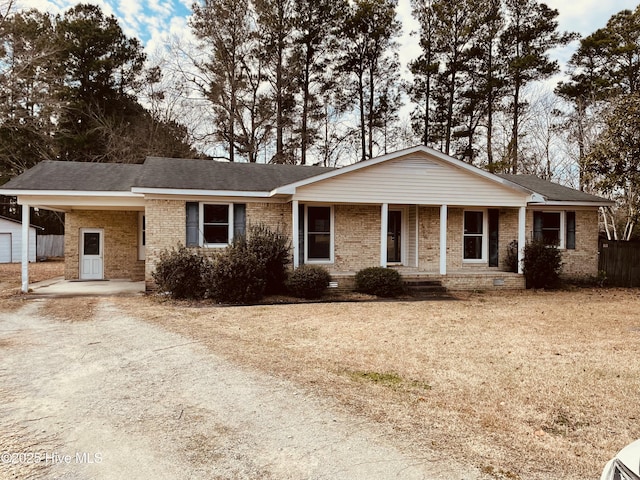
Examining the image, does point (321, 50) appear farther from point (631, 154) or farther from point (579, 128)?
point (631, 154)

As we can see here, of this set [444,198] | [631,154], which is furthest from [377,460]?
[631,154]

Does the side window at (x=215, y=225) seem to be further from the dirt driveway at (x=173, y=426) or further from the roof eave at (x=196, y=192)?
the dirt driveway at (x=173, y=426)

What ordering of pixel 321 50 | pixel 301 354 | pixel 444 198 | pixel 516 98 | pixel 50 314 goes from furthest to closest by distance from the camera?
pixel 321 50
pixel 516 98
pixel 444 198
pixel 50 314
pixel 301 354

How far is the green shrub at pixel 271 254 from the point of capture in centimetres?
1195

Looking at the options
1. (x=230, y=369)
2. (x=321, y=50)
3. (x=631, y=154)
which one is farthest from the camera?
(x=321, y=50)

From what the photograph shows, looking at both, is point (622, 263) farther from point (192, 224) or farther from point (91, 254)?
point (91, 254)

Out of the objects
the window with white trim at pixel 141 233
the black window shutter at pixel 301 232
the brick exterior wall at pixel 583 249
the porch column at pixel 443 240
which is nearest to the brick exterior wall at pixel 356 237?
the black window shutter at pixel 301 232

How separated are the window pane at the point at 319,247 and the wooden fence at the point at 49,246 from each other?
22176 millimetres

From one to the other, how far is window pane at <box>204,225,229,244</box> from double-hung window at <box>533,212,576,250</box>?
37.7ft

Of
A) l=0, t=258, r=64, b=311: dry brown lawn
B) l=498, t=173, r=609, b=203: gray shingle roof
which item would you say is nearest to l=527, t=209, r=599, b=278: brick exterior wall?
l=498, t=173, r=609, b=203: gray shingle roof

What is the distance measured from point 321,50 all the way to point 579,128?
15471 mm

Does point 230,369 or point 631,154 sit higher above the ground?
point 631,154

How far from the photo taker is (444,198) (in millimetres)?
14062

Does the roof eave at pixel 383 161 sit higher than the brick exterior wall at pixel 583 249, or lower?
higher
